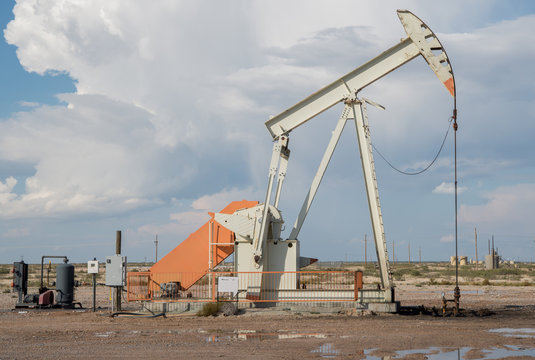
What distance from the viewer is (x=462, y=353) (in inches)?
432

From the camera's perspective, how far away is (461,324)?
15.6 m

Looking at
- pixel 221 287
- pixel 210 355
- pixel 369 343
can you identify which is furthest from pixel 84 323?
pixel 369 343

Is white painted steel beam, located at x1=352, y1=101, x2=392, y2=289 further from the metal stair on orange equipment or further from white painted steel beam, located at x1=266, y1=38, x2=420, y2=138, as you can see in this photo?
the metal stair on orange equipment

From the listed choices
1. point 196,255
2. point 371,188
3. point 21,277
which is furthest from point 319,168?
point 21,277

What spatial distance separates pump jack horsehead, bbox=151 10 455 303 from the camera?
59.5 ft

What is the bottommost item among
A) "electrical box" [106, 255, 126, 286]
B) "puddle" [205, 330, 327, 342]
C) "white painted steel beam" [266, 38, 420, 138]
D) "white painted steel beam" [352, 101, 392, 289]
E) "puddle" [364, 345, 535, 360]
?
"puddle" [205, 330, 327, 342]

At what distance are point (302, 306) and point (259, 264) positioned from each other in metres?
1.66

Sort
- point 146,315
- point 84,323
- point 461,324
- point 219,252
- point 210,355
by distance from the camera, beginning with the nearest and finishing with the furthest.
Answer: point 210,355 → point 461,324 → point 84,323 → point 146,315 → point 219,252

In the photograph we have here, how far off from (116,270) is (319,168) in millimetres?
6389

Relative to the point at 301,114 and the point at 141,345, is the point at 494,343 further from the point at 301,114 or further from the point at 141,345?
the point at 301,114

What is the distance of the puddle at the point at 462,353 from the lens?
34.7 feet

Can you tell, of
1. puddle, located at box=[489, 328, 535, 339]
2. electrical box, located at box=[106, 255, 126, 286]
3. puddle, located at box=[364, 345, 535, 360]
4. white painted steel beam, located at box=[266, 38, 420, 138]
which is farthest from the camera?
electrical box, located at box=[106, 255, 126, 286]

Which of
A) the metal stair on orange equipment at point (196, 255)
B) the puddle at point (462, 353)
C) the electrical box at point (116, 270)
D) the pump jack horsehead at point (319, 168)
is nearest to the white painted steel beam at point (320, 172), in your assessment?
the pump jack horsehead at point (319, 168)

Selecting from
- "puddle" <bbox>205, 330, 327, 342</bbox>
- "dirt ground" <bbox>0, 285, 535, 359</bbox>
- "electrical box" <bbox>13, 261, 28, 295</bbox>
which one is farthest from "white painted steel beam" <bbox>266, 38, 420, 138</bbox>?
"electrical box" <bbox>13, 261, 28, 295</bbox>
